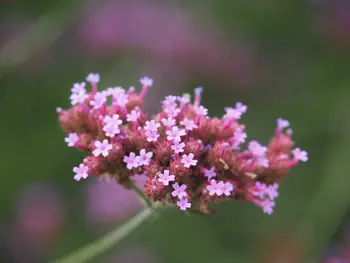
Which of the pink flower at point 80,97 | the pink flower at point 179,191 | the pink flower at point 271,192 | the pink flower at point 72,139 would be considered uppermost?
the pink flower at point 80,97

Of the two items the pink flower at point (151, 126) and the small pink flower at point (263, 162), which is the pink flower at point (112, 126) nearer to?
the pink flower at point (151, 126)

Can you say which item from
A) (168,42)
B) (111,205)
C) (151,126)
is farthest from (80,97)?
(168,42)

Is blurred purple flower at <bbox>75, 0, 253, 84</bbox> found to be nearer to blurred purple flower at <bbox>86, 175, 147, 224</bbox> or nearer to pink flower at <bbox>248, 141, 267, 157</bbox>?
blurred purple flower at <bbox>86, 175, 147, 224</bbox>

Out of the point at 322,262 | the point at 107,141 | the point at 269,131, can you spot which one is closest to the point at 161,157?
the point at 107,141

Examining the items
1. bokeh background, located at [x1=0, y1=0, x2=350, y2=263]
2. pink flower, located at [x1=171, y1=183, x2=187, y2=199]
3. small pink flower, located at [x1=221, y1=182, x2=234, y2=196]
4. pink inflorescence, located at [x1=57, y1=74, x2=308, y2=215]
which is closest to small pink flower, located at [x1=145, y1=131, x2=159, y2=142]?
pink inflorescence, located at [x1=57, y1=74, x2=308, y2=215]

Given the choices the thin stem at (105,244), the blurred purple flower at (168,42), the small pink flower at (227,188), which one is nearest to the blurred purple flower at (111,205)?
the blurred purple flower at (168,42)

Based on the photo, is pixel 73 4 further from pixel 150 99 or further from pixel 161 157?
pixel 161 157
